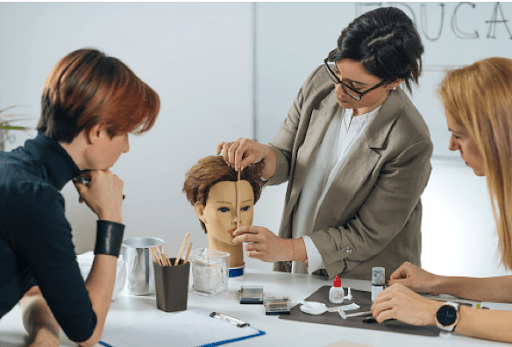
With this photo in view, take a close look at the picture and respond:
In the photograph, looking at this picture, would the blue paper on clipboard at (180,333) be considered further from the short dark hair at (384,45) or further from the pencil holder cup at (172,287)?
the short dark hair at (384,45)

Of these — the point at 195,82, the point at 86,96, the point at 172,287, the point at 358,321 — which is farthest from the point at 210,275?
the point at 195,82

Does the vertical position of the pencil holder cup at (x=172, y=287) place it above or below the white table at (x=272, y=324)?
above

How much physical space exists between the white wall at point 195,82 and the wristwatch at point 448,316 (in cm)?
190

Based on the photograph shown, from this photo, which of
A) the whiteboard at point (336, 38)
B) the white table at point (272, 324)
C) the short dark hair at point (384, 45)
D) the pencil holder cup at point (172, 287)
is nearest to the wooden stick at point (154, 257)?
the pencil holder cup at point (172, 287)

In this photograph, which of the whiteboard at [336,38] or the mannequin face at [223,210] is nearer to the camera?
the mannequin face at [223,210]

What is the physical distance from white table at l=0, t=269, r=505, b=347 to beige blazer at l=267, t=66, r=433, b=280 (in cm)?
15

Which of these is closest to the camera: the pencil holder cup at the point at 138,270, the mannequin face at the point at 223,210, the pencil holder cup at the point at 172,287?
the pencil holder cup at the point at 172,287

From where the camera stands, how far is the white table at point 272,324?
5.12 feet

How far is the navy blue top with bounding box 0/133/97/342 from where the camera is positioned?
1.25 metres

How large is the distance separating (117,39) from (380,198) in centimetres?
252

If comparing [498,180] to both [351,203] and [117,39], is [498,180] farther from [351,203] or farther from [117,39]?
[117,39]

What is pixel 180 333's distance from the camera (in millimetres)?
1614

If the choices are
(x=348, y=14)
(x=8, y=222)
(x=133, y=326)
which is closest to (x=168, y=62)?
(x=348, y=14)

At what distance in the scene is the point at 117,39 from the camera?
4004 mm
